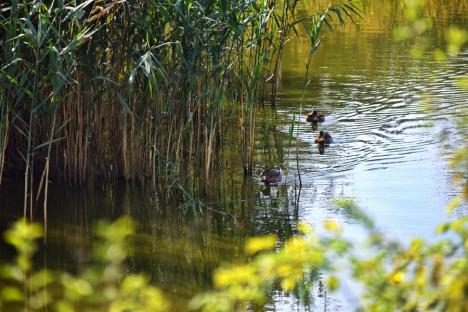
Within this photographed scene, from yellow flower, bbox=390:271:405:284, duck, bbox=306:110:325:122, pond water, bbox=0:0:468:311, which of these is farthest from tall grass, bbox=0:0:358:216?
yellow flower, bbox=390:271:405:284

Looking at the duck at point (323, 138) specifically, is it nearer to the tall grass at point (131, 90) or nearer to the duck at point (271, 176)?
the tall grass at point (131, 90)

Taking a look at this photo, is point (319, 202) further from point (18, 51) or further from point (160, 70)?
point (18, 51)

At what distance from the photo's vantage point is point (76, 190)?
29.8ft

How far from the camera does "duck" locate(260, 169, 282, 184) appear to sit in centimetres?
923

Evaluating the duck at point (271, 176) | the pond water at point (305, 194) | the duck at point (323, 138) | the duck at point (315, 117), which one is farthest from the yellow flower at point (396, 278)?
the duck at point (315, 117)

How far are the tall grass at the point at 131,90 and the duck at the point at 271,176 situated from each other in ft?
1.17

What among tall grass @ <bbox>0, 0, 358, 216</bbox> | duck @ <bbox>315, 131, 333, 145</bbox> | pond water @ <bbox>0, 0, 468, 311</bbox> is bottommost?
pond water @ <bbox>0, 0, 468, 311</bbox>

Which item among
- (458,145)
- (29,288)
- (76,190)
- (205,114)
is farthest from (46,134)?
(458,145)

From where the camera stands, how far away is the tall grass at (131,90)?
809 cm

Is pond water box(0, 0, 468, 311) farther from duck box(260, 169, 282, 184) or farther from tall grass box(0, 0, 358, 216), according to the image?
tall grass box(0, 0, 358, 216)

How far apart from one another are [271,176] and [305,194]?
0.41 m

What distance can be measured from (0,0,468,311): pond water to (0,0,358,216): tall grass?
291 mm

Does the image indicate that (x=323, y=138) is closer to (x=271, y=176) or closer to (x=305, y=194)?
(x=271, y=176)

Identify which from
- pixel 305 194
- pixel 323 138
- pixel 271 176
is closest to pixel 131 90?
pixel 271 176
